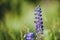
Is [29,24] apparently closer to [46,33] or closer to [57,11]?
[46,33]

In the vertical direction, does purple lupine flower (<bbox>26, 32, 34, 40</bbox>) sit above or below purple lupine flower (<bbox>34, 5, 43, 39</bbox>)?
below

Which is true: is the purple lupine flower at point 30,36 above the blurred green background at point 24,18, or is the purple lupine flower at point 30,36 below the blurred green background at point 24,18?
below

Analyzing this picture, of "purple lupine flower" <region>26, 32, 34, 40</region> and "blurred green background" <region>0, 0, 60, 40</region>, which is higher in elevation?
"blurred green background" <region>0, 0, 60, 40</region>

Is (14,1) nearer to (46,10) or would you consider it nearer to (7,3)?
(7,3)

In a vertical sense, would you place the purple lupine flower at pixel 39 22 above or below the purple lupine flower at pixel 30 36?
above

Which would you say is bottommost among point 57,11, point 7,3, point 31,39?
A: point 31,39

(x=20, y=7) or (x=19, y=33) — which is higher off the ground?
(x=20, y=7)

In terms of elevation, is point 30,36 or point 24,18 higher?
point 24,18

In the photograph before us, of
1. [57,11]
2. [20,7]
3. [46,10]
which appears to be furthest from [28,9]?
[57,11]
